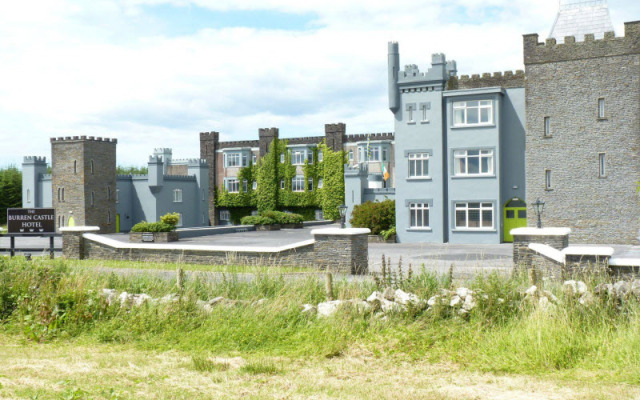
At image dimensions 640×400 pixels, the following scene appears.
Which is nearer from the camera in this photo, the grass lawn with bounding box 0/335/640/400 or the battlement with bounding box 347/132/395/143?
the grass lawn with bounding box 0/335/640/400

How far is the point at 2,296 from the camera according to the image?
499 inches

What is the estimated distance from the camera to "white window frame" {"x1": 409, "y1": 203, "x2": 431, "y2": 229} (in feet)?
126

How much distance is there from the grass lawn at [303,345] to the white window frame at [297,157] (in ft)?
187

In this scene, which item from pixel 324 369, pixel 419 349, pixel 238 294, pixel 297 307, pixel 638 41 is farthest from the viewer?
pixel 638 41

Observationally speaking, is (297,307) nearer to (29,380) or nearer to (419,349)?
(419,349)

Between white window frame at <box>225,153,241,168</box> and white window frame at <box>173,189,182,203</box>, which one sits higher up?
white window frame at <box>225,153,241,168</box>

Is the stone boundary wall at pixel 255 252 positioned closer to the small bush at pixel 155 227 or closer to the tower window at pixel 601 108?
the small bush at pixel 155 227

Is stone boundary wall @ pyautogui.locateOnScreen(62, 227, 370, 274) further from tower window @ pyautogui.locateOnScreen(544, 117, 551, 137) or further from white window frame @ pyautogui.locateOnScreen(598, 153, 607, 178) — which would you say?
white window frame @ pyautogui.locateOnScreen(598, 153, 607, 178)

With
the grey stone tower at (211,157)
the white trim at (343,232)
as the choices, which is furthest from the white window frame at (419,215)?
the grey stone tower at (211,157)

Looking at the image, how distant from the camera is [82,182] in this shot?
180ft

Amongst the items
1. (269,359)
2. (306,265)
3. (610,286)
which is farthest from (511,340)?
(306,265)

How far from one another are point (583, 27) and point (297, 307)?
33.5m

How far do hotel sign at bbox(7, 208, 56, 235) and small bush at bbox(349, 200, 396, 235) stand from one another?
19190 millimetres

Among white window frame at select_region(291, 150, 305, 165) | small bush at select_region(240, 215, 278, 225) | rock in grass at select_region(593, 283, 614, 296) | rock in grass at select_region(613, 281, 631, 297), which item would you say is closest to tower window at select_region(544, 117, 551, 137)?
small bush at select_region(240, 215, 278, 225)
